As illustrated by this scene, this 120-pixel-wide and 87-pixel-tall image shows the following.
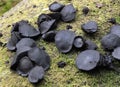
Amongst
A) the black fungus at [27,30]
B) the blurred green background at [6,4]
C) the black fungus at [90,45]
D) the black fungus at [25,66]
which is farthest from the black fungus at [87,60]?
the blurred green background at [6,4]

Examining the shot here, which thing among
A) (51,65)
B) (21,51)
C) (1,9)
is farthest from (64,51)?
(1,9)

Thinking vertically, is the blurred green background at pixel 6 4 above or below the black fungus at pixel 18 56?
below

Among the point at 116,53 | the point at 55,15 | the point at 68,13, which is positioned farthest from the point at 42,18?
the point at 116,53

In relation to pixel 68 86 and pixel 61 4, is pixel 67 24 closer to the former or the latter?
→ pixel 61 4

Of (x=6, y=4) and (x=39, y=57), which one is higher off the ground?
(x=39, y=57)

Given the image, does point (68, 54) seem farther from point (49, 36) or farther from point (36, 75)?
point (36, 75)

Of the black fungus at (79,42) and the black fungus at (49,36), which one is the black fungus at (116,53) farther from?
the black fungus at (49,36)

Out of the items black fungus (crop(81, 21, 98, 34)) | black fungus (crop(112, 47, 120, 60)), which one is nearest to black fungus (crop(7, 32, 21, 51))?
black fungus (crop(81, 21, 98, 34))
